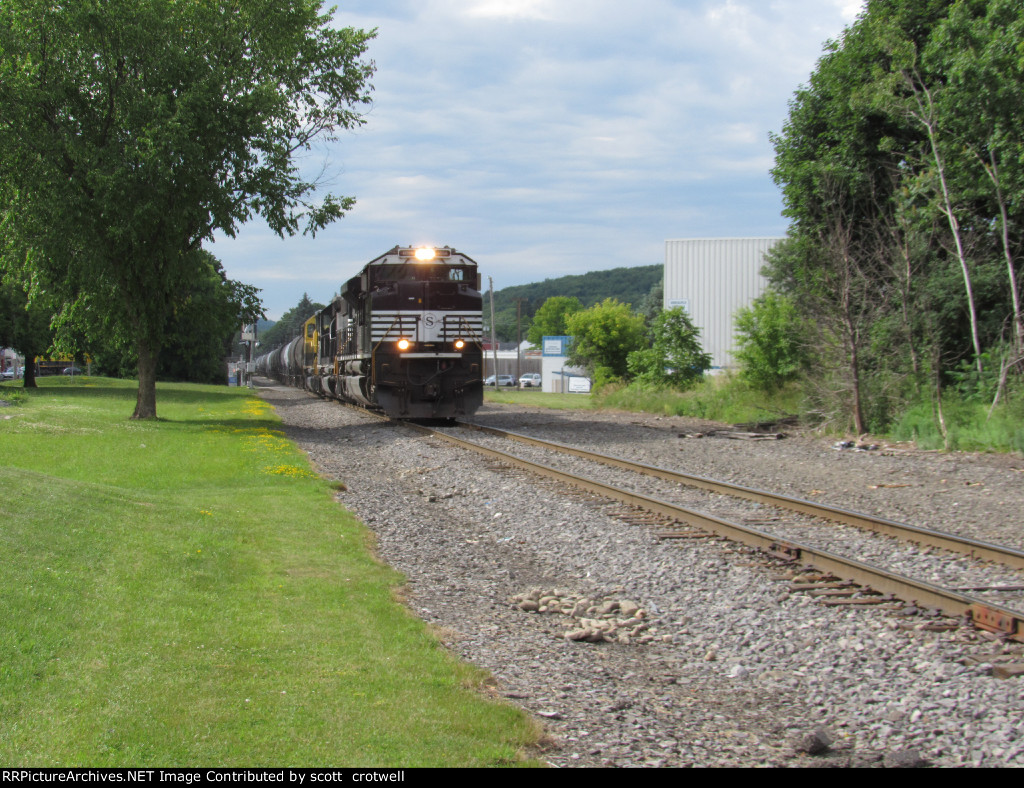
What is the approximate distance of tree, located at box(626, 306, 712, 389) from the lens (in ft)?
103

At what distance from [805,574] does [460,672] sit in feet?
11.3

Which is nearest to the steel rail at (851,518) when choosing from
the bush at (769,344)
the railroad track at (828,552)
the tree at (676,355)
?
the railroad track at (828,552)

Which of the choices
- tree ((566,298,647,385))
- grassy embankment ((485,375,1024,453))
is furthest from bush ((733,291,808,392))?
tree ((566,298,647,385))

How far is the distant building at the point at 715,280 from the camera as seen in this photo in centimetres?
4153

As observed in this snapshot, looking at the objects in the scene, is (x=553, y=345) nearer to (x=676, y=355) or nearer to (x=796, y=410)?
(x=676, y=355)

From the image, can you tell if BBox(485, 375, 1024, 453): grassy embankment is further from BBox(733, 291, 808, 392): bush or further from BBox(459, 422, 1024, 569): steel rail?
BBox(459, 422, 1024, 569): steel rail

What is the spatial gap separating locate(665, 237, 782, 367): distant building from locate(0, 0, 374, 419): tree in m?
21.6

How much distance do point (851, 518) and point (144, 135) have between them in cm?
1998

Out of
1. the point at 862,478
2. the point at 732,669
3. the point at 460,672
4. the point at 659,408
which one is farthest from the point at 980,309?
the point at 460,672

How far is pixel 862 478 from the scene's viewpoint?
13086mm

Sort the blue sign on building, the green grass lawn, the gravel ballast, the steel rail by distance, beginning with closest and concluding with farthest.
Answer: the green grass lawn, the gravel ballast, the steel rail, the blue sign on building

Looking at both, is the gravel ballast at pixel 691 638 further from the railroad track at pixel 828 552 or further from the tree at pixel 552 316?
the tree at pixel 552 316

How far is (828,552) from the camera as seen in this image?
7.66 meters

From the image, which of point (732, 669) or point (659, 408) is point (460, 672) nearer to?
point (732, 669)
